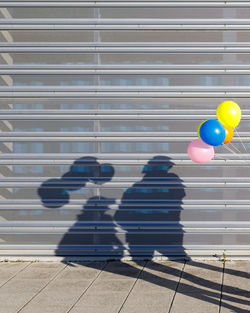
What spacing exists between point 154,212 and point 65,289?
269 centimetres

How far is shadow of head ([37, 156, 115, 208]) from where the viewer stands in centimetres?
1064

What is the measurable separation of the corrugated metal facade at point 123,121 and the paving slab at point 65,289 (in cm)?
82

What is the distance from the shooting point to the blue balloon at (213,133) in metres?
7.84

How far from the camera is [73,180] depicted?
10.7 meters

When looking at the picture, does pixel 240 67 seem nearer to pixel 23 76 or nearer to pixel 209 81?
pixel 209 81

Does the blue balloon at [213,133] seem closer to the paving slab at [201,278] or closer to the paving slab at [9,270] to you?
the paving slab at [201,278]

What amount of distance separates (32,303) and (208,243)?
12.9ft

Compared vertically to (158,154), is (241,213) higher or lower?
lower

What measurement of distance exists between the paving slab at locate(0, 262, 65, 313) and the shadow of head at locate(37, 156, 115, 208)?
3.87 ft

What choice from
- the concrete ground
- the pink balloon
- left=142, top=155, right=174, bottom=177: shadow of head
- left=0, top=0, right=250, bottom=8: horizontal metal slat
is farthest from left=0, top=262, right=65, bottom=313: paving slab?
left=0, top=0, right=250, bottom=8: horizontal metal slat

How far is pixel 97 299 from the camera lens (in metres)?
8.01

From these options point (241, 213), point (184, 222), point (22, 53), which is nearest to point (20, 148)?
point (22, 53)

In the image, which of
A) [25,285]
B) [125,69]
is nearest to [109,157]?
[125,69]

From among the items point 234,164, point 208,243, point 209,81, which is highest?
point 209,81
